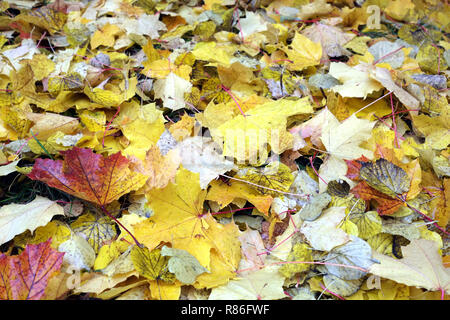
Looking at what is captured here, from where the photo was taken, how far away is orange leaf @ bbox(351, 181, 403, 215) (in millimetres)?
883

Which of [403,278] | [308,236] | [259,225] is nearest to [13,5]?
[259,225]

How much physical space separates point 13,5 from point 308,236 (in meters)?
1.72

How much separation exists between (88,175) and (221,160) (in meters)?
0.36

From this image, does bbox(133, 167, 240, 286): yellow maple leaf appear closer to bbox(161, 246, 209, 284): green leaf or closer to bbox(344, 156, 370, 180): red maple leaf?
bbox(161, 246, 209, 284): green leaf

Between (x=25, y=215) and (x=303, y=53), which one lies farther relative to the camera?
(x=303, y=53)

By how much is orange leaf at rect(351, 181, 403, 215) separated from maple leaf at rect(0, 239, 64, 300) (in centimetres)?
77

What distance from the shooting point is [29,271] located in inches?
29.4

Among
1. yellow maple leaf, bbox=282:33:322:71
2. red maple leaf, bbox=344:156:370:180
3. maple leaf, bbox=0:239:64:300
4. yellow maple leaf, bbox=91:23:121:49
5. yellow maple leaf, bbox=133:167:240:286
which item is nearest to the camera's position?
maple leaf, bbox=0:239:64:300

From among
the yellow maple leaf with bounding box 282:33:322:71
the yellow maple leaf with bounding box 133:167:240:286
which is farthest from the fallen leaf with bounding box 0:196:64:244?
the yellow maple leaf with bounding box 282:33:322:71

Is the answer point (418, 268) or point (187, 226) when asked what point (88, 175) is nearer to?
point (187, 226)

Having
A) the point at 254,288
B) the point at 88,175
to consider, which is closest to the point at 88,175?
the point at 88,175

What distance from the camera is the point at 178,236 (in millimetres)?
839

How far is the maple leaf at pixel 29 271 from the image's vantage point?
0.72 meters
